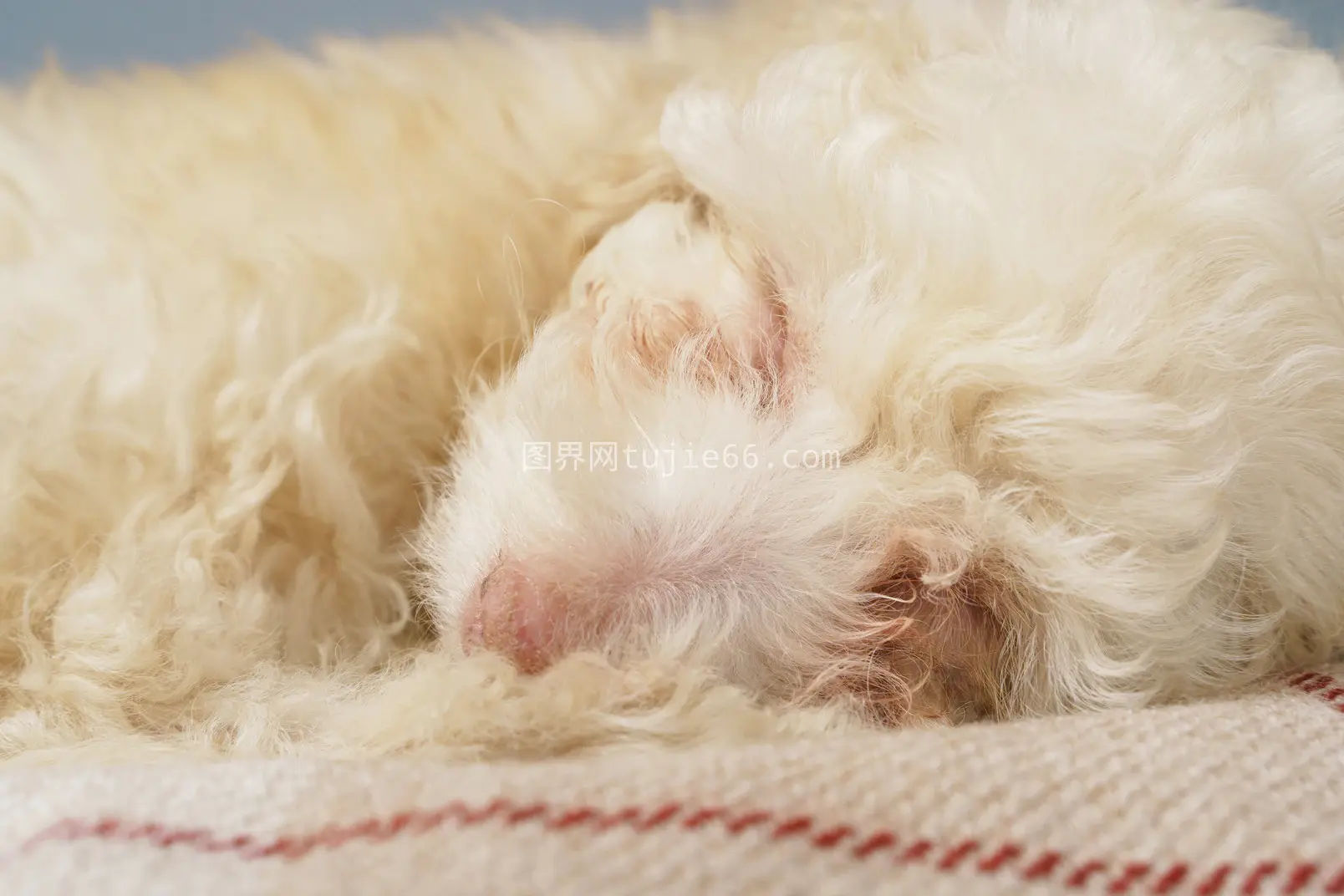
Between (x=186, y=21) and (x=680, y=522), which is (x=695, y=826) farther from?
(x=186, y=21)

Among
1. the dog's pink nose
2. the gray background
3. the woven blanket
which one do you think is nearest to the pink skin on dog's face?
the dog's pink nose

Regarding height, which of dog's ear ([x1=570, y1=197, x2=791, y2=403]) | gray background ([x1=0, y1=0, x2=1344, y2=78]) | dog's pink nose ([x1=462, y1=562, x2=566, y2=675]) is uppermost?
gray background ([x1=0, y1=0, x2=1344, y2=78])

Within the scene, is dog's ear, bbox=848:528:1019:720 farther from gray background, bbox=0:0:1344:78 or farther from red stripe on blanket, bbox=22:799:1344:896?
gray background, bbox=0:0:1344:78

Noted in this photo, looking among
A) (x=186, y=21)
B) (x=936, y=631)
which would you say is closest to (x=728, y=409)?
(x=936, y=631)

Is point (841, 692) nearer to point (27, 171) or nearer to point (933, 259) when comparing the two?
point (933, 259)

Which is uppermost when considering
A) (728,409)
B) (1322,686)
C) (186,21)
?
(186,21)

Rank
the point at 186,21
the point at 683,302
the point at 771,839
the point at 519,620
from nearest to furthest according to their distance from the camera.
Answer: the point at 771,839, the point at 519,620, the point at 683,302, the point at 186,21

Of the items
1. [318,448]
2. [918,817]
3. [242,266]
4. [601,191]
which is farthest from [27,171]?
[918,817]
